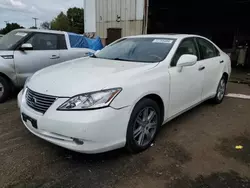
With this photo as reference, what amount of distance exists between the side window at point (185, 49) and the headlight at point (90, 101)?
1.25 m

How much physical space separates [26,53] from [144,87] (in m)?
3.32

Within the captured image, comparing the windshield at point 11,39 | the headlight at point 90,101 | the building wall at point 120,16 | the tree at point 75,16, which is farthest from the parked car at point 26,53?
the tree at point 75,16

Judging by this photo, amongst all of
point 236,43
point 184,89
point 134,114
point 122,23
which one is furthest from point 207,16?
point 134,114

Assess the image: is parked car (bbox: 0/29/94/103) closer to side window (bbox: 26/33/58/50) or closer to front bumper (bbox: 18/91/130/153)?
side window (bbox: 26/33/58/50)

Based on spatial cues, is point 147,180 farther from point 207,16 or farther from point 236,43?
point 207,16

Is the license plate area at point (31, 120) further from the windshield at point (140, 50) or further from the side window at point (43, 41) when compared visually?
the side window at point (43, 41)

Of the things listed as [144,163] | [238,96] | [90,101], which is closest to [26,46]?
[90,101]

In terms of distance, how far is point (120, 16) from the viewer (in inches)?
382

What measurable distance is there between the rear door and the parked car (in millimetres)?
3136

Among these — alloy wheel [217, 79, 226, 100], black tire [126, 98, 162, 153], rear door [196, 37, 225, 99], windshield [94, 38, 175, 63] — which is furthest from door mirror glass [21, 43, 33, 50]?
alloy wheel [217, 79, 226, 100]

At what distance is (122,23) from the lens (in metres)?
9.70

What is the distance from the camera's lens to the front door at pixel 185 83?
3043 mm

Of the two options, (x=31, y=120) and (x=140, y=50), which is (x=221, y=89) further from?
(x=31, y=120)

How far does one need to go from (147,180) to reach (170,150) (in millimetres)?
714
